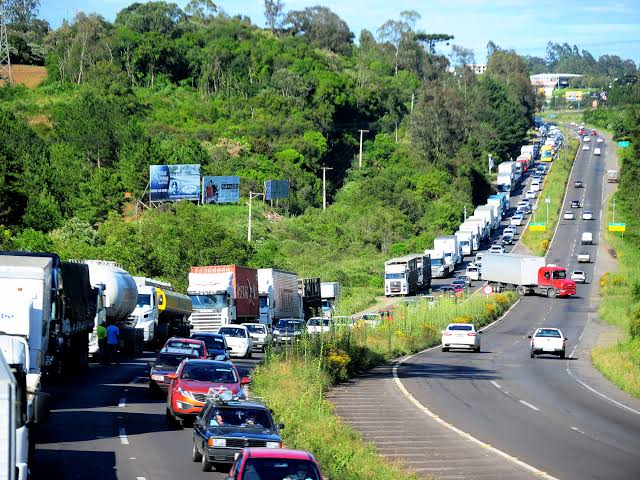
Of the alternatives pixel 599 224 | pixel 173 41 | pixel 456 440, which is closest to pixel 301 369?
pixel 456 440

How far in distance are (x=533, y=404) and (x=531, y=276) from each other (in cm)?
6137

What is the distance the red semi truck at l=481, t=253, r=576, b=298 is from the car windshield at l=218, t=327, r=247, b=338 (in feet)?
149

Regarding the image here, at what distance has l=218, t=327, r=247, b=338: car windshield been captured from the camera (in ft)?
162

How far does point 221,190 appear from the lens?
114375mm

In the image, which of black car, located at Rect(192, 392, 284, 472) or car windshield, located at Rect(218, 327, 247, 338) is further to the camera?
car windshield, located at Rect(218, 327, 247, 338)

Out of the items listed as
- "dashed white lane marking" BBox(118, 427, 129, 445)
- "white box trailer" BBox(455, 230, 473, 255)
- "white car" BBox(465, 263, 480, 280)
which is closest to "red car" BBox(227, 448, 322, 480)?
"dashed white lane marking" BBox(118, 427, 129, 445)

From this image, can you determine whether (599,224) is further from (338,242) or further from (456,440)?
(456,440)

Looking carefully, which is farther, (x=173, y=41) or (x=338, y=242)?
(x=173, y=41)

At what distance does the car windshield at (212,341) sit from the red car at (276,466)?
83.4 ft

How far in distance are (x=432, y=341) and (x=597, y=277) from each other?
4804 centimetres

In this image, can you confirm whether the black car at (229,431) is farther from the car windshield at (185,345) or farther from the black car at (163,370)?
the car windshield at (185,345)

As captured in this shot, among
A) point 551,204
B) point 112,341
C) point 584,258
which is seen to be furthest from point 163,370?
point 551,204

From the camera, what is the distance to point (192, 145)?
13350cm

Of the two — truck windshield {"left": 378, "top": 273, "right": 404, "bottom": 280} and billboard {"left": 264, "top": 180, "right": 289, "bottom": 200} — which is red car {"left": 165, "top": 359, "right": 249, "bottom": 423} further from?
billboard {"left": 264, "top": 180, "right": 289, "bottom": 200}
